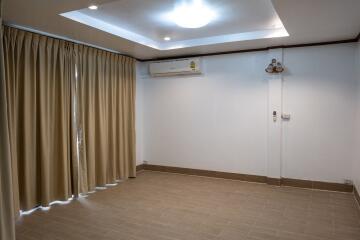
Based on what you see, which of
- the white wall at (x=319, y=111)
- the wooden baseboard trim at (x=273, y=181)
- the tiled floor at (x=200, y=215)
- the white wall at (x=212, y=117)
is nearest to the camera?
the tiled floor at (x=200, y=215)

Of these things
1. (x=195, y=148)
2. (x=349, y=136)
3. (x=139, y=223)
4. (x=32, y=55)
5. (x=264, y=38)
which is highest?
(x=264, y=38)

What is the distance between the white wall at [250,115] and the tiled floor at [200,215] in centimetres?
54

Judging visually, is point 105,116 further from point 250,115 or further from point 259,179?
point 259,179

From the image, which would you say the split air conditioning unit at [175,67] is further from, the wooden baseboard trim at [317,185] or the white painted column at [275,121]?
the wooden baseboard trim at [317,185]

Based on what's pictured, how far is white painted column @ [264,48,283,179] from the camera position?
449 centimetres

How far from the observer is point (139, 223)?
10.6 ft

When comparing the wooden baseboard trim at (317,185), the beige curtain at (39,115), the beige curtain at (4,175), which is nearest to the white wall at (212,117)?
the wooden baseboard trim at (317,185)

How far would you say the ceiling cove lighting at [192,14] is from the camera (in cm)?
301

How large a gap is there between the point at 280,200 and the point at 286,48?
2.32 m

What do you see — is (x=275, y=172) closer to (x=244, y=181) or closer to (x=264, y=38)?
(x=244, y=181)

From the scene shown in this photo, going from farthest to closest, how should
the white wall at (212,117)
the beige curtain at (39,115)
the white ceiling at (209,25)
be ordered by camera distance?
1. the white wall at (212,117)
2. the beige curtain at (39,115)
3. the white ceiling at (209,25)

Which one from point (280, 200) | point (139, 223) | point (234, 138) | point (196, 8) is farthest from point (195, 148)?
point (196, 8)

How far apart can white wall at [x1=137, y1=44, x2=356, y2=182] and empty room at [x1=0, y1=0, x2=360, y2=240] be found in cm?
2

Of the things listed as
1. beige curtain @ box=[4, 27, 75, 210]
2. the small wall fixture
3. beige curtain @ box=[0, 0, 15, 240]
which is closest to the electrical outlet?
the small wall fixture
